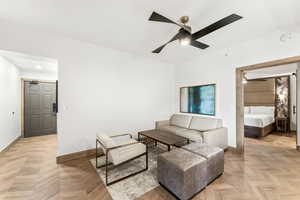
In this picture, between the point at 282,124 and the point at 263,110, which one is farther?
the point at 263,110

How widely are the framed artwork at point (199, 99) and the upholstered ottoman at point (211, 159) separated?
1800 millimetres

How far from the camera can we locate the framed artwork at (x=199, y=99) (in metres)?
3.87

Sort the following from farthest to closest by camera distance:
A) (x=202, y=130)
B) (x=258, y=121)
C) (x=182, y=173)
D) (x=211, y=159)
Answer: (x=258, y=121)
(x=202, y=130)
(x=211, y=159)
(x=182, y=173)

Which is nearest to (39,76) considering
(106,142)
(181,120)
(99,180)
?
(106,142)

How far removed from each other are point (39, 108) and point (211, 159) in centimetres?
581

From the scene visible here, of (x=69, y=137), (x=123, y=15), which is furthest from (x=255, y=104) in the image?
(x=69, y=137)

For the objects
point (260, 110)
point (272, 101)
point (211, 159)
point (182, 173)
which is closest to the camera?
point (182, 173)

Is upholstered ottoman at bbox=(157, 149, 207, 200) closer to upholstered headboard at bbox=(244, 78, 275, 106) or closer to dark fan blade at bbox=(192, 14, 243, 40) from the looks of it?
dark fan blade at bbox=(192, 14, 243, 40)

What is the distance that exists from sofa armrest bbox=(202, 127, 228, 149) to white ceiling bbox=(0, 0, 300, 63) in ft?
7.13

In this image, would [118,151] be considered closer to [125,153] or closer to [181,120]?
[125,153]

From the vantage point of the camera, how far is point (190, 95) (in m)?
4.56

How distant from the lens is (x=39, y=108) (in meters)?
4.79

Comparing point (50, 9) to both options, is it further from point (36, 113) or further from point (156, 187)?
point (36, 113)

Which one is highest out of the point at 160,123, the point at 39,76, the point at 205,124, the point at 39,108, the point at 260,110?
the point at 39,76
